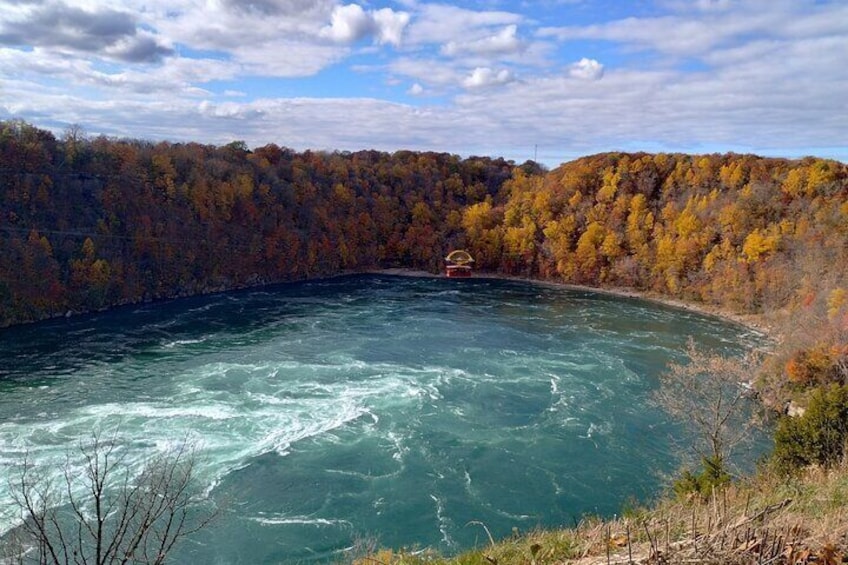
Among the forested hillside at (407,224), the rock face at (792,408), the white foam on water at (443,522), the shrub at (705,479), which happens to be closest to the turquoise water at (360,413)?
the white foam on water at (443,522)

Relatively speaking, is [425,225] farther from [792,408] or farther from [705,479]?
[705,479]

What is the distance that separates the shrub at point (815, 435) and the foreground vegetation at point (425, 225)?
33.6 feet

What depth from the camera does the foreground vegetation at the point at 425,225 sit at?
36.7 m

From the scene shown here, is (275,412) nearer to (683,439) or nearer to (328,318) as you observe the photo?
(683,439)

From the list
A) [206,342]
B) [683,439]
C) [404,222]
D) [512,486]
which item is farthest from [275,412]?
[404,222]

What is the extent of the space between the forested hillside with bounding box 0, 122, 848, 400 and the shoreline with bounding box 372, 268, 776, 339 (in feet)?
2.92

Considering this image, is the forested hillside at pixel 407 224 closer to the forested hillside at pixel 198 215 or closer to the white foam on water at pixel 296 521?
the forested hillside at pixel 198 215

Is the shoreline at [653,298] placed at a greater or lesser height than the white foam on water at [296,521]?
greater

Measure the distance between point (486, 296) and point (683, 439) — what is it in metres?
27.9

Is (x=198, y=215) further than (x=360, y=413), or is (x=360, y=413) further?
(x=198, y=215)

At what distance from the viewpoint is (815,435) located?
12375 millimetres

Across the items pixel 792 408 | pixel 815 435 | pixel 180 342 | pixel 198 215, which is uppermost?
pixel 198 215

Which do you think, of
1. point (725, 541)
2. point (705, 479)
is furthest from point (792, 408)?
point (725, 541)

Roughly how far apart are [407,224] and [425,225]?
2.01 m
